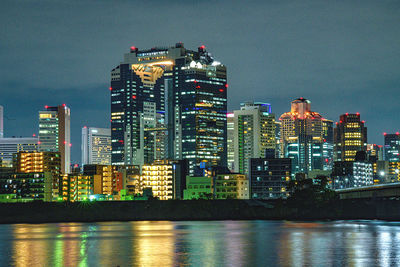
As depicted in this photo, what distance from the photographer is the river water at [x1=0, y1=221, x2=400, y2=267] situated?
287ft

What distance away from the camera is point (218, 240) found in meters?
121

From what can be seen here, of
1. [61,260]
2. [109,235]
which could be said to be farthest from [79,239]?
[61,260]

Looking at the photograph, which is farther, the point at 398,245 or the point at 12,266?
the point at 398,245

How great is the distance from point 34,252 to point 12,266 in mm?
17687

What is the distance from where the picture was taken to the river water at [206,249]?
87.6 m

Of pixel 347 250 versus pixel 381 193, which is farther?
pixel 381 193

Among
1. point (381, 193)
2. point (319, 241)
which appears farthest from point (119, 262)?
point (381, 193)

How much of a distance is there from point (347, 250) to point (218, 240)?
2740 cm

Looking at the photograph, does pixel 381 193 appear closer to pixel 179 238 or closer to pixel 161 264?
pixel 179 238

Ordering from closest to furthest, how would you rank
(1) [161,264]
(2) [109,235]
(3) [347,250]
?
(1) [161,264] → (3) [347,250] → (2) [109,235]

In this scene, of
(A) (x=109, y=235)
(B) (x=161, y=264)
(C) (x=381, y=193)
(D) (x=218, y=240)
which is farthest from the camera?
(C) (x=381, y=193)

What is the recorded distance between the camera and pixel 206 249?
104312 millimetres

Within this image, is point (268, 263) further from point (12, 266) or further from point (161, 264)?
point (12, 266)

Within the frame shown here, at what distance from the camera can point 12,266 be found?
84.6 m
